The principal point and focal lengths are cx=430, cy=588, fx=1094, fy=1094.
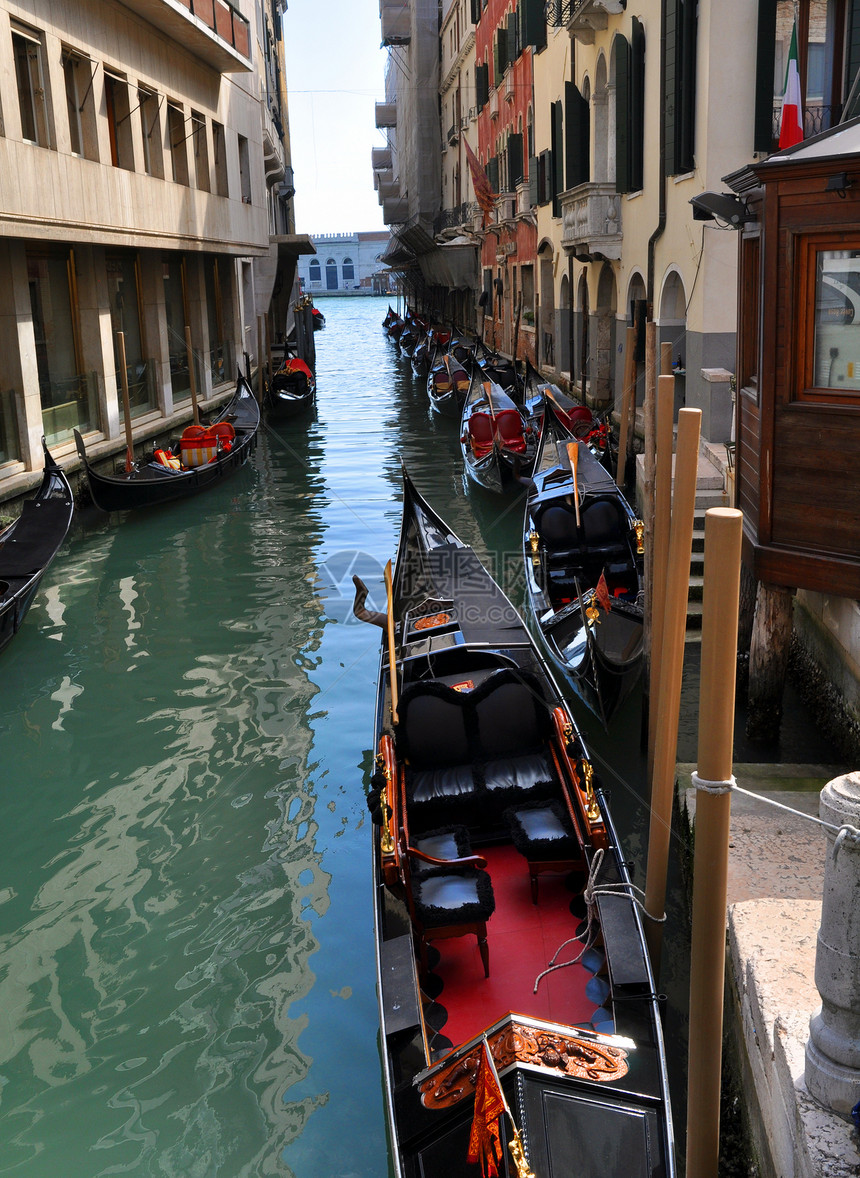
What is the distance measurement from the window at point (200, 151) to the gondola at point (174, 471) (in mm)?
3739

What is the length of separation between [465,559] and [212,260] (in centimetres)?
1247

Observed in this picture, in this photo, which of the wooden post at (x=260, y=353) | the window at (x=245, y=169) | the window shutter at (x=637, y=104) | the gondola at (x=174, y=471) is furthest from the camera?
the wooden post at (x=260, y=353)

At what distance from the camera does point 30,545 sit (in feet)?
25.3

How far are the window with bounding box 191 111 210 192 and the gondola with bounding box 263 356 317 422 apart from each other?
3.77 m

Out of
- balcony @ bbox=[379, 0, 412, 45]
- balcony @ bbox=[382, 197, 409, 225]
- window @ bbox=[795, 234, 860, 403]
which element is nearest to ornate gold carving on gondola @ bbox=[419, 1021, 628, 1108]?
window @ bbox=[795, 234, 860, 403]

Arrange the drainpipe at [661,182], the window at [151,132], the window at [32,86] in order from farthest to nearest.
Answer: the window at [151,132]
the drainpipe at [661,182]
the window at [32,86]

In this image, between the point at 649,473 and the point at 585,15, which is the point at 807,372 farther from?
the point at 585,15

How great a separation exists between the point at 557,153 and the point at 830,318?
11.4 metres

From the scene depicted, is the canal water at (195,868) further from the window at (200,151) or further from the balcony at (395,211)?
the balcony at (395,211)

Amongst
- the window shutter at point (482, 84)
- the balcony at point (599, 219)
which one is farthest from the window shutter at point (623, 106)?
the window shutter at point (482, 84)

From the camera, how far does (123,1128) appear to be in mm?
3385

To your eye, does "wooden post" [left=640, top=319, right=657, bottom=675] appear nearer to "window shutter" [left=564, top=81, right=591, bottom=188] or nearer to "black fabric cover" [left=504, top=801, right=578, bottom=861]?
"black fabric cover" [left=504, top=801, right=578, bottom=861]

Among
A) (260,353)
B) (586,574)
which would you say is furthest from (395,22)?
(586,574)

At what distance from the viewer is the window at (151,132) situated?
42.1ft
